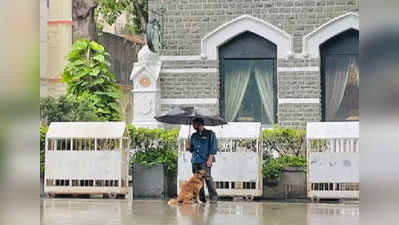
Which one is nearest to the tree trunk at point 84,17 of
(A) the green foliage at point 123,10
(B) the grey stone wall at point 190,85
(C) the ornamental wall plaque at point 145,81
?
(A) the green foliage at point 123,10

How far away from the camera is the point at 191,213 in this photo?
16094mm

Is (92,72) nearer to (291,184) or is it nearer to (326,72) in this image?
(326,72)

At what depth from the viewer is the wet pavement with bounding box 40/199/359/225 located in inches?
567

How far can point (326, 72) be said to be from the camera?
2475 cm

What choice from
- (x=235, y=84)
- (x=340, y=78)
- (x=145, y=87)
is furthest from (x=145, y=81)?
(x=340, y=78)

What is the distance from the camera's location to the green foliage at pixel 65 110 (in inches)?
968

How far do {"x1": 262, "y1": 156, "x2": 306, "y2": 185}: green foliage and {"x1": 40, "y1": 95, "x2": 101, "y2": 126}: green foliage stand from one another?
21.5 ft

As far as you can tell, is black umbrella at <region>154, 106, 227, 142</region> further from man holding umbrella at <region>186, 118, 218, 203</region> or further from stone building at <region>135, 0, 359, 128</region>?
stone building at <region>135, 0, 359, 128</region>

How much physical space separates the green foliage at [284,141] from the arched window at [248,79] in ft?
11.0

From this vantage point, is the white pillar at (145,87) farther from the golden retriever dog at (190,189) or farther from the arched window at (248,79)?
the golden retriever dog at (190,189)

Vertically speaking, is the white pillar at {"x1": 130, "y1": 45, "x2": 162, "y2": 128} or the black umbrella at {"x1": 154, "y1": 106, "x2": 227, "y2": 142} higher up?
the white pillar at {"x1": 130, "y1": 45, "x2": 162, "y2": 128}

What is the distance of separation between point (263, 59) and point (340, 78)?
207 cm

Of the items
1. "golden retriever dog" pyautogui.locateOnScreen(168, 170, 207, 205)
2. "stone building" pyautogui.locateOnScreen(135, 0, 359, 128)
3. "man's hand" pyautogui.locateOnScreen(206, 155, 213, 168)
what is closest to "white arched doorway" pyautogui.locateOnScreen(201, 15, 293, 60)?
"stone building" pyautogui.locateOnScreen(135, 0, 359, 128)

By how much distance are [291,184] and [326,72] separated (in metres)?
5.63
